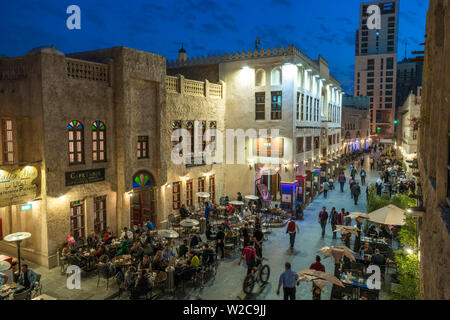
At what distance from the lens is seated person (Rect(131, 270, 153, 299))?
1070 cm

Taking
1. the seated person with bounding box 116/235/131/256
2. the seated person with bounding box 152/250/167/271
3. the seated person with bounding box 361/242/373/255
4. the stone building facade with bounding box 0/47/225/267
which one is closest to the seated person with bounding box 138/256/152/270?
the seated person with bounding box 152/250/167/271

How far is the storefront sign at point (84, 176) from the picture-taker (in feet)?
48.2

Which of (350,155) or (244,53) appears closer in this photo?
(244,53)

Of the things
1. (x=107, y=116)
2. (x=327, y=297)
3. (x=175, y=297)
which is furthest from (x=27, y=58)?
(x=327, y=297)

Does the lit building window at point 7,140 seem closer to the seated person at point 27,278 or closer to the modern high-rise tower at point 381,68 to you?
the seated person at point 27,278

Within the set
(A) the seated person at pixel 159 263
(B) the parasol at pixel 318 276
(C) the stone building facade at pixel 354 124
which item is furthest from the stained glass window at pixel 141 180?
(C) the stone building facade at pixel 354 124

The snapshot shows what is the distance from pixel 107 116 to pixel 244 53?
1260 cm

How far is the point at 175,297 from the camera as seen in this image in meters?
11.4

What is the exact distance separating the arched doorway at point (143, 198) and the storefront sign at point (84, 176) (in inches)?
77.4

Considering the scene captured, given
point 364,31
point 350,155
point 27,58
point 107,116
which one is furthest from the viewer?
point 364,31

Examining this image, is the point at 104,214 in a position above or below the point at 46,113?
below

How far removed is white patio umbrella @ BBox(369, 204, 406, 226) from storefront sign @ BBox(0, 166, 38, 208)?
14753 mm

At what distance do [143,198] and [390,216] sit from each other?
13062 millimetres
